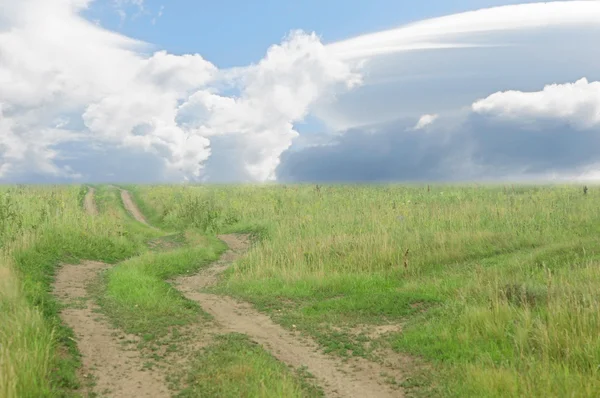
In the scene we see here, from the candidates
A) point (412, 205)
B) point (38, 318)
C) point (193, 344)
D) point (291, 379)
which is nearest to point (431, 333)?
point (291, 379)

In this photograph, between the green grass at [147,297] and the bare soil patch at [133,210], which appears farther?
the bare soil patch at [133,210]

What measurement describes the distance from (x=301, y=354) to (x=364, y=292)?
15.4 ft

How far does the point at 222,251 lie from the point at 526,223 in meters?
13.5

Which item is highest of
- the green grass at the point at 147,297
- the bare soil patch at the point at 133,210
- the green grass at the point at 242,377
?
the bare soil patch at the point at 133,210

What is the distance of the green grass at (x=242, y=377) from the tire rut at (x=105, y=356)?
0.65 metres

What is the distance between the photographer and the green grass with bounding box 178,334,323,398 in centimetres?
769

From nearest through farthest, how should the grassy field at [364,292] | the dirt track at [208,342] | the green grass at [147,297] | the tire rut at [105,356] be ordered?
the grassy field at [364,292] < the tire rut at [105,356] < the dirt track at [208,342] < the green grass at [147,297]

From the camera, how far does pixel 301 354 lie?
32.7 ft

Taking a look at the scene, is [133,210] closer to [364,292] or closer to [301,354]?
[364,292]

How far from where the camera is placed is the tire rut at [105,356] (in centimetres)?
834

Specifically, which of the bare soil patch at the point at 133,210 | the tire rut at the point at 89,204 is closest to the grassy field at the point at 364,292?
the bare soil patch at the point at 133,210

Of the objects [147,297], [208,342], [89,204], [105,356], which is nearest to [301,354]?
[208,342]

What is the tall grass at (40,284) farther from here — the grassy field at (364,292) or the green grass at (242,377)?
the green grass at (242,377)

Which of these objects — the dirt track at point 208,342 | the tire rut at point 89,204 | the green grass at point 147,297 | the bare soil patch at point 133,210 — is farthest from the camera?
the tire rut at point 89,204
